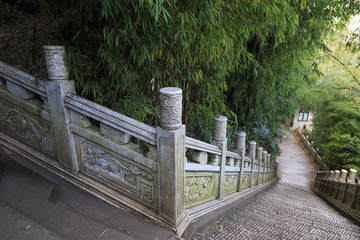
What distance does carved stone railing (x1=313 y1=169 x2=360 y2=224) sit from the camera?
183 inches

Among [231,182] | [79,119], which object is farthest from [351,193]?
[79,119]

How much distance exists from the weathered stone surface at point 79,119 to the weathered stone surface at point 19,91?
0.54 m

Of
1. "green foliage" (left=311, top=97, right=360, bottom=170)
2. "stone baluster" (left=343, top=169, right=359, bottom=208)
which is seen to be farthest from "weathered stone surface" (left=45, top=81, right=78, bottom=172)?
"green foliage" (left=311, top=97, right=360, bottom=170)

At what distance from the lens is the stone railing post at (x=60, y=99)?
6.97 feet

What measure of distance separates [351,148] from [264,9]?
928 cm

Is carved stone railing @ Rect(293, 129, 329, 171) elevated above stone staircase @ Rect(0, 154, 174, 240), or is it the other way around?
stone staircase @ Rect(0, 154, 174, 240)

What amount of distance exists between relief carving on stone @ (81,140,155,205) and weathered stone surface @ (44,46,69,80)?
66 centimetres

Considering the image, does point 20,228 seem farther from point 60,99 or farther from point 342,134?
point 342,134

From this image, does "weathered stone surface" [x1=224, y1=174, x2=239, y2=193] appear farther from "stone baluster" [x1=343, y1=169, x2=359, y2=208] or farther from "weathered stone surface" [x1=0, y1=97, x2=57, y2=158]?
"stone baluster" [x1=343, y1=169, x2=359, y2=208]

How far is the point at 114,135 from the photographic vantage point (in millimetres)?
2166

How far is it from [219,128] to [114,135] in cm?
125

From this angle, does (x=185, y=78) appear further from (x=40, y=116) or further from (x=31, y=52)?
(x=31, y=52)

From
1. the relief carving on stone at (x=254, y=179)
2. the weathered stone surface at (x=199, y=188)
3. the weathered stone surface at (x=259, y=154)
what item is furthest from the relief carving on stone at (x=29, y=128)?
the weathered stone surface at (x=259, y=154)

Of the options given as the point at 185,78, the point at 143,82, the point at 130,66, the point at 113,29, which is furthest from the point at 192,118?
the point at 113,29
